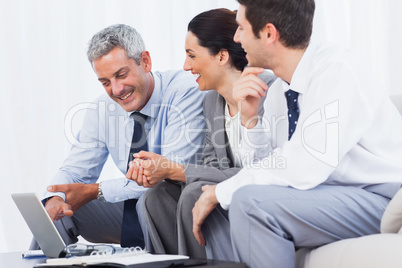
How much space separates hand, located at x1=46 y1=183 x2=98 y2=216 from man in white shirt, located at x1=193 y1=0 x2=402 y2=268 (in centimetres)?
90

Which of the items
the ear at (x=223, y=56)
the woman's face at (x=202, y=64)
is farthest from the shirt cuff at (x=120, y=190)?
the ear at (x=223, y=56)

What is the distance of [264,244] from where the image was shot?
1.27 m

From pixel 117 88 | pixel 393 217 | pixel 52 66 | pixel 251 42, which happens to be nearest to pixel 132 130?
pixel 117 88

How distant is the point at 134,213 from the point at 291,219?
44.6 inches

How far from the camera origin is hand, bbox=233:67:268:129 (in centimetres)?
177

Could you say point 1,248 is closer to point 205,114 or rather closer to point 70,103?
point 70,103

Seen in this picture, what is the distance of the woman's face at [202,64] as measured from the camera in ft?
7.53

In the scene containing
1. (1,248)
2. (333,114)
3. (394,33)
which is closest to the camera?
(333,114)

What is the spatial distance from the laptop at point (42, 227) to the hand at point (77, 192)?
48cm

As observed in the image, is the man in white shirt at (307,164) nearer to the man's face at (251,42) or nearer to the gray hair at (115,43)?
the man's face at (251,42)

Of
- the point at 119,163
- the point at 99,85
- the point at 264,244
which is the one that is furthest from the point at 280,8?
the point at 99,85

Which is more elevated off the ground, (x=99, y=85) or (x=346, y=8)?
(x=346, y=8)

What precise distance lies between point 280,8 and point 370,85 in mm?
408

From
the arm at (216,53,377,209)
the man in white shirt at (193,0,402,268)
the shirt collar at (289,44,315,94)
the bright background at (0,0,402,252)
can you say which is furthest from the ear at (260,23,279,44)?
the bright background at (0,0,402,252)
